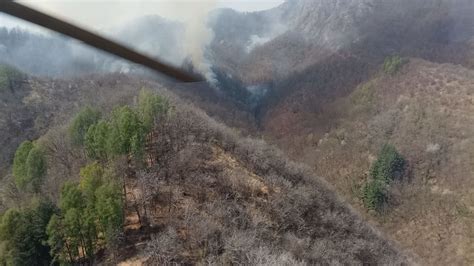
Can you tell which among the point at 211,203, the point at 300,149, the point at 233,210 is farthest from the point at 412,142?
the point at 211,203

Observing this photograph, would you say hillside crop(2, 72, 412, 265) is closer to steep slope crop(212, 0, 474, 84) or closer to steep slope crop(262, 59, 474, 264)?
steep slope crop(262, 59, 474, 264)

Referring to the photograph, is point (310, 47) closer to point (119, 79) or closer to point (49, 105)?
point (119, 79)

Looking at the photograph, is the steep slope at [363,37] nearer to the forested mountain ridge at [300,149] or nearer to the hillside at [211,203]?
the forested mountain ridge at [300,149]

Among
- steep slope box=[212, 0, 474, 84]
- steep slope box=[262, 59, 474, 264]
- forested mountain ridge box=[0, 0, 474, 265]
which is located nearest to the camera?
forested mountain ridge box=[0, 0, 474, 265]

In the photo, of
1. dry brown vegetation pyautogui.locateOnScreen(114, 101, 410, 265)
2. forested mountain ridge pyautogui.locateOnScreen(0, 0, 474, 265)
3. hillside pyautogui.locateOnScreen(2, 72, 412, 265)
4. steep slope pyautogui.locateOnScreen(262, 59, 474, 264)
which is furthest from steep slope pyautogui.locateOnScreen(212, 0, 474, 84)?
dry brown vegetation pyautogui.locateOnScreen(114, 101, 410, 265)

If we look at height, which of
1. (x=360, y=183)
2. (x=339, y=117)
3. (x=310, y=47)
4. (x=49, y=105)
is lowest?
(x=49, y=105)

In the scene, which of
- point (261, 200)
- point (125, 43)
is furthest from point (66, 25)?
point (261, 200)

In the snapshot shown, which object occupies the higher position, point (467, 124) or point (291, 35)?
point (291, 35)

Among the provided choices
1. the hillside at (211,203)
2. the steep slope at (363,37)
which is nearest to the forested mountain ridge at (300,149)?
the hillside at (211,203)
